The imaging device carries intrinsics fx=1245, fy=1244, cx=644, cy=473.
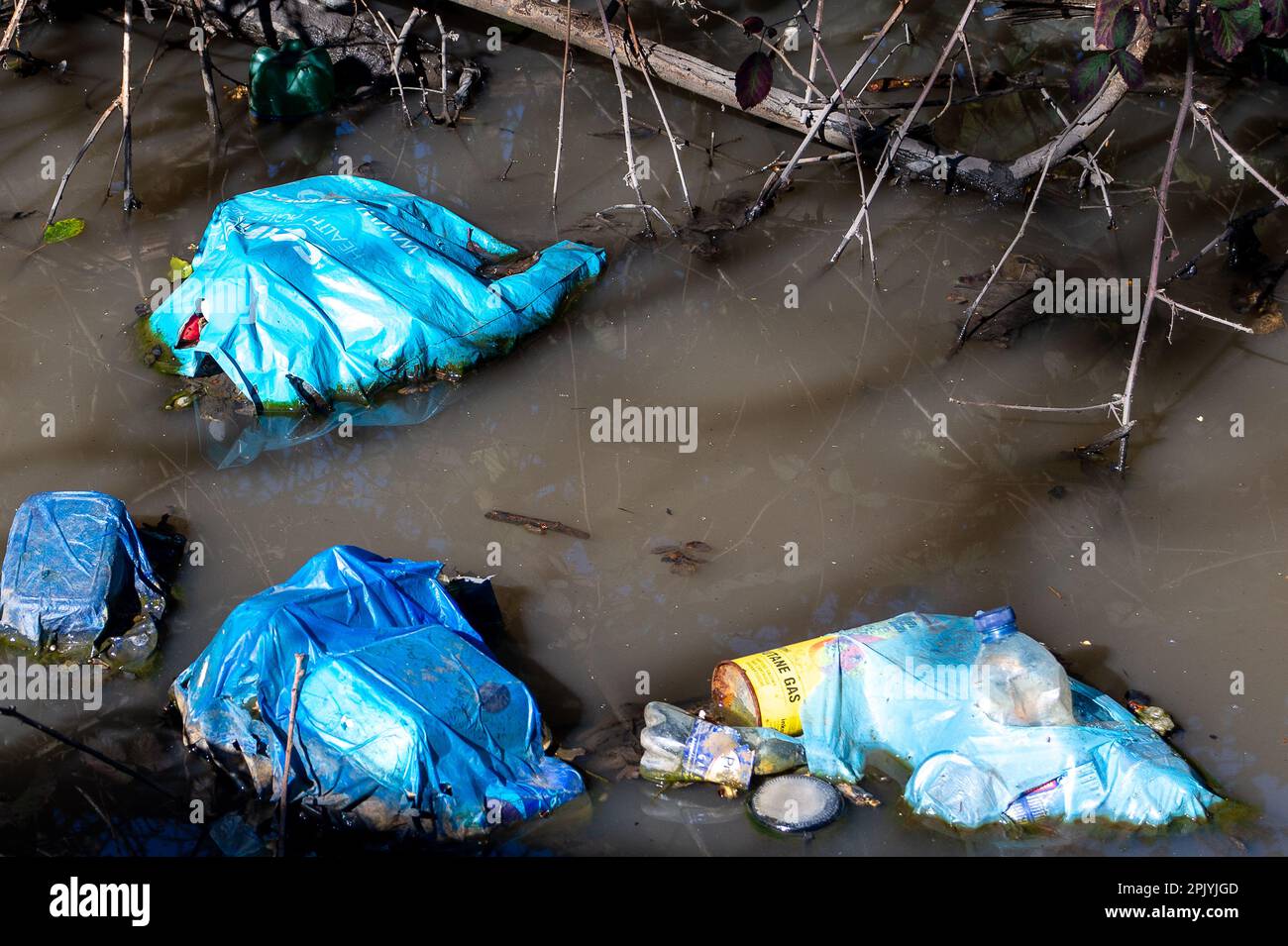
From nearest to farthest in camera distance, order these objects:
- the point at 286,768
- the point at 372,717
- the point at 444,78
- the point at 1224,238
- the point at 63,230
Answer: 1. the point at 286,768
2. the point at 372,717
3. the point at 1224,238
4. the point at 63,230
5. the point at 444,78

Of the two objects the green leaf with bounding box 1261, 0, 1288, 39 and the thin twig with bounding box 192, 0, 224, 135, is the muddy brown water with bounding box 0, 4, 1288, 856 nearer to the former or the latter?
the thin twig with bounding box 192, 0, 224, 135

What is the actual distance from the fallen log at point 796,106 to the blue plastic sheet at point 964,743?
294 centimetres

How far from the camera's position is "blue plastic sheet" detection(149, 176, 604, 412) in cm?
545

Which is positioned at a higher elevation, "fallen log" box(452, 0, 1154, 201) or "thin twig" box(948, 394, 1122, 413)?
"fallen log" box(452, 0, 1154, 201)

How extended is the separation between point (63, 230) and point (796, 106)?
387 cm

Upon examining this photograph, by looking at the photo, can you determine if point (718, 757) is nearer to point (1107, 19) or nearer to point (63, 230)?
point (1107, 19)

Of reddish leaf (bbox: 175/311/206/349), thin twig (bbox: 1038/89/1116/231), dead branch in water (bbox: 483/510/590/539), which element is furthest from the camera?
thin twig (bbox: 1038/89/1116/231)

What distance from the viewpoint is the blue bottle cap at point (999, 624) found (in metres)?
4.20

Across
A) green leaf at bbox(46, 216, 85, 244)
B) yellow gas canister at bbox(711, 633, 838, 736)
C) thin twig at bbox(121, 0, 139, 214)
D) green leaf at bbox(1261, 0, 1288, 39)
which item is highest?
green leaf at bbox(1261, 0, 1288, 39)

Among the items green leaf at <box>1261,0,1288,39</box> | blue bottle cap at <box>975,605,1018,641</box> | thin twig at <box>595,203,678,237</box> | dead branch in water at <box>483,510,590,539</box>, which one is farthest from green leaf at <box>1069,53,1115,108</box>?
dead branch in water at <box>483,510,590,539</box>

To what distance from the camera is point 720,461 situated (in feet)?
17.4

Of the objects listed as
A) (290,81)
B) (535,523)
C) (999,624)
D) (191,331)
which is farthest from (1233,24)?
(290,81)

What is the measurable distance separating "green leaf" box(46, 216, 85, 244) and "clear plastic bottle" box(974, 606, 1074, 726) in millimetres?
4960
